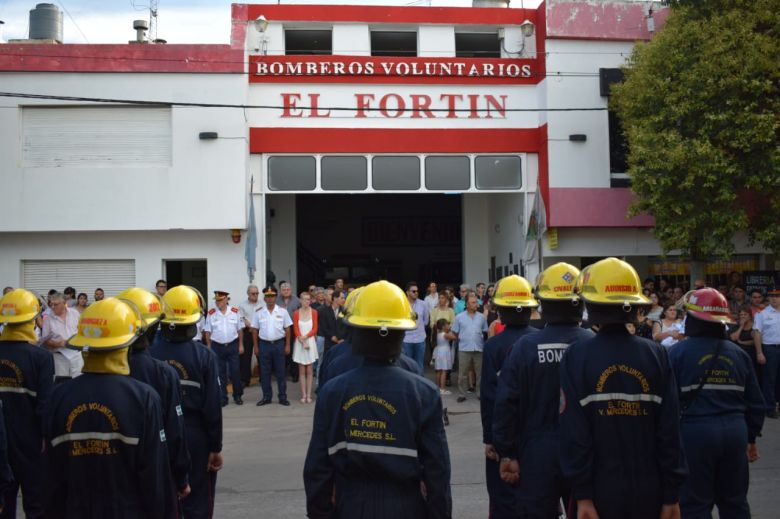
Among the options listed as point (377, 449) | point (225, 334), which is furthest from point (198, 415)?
point (225, 334)

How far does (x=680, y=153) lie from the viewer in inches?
607

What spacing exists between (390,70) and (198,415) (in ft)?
46.4

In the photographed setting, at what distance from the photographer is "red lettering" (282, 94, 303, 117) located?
1862 centimetres

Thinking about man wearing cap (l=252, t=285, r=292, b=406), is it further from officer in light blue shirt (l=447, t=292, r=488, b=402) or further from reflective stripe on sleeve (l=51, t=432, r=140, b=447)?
reflective stripe on sleeve (l=51, t=432, r=140, b=447)

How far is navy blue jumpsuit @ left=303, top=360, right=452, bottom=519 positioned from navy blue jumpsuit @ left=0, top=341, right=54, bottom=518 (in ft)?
9.90

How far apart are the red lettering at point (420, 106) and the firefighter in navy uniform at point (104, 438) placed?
15.2 m

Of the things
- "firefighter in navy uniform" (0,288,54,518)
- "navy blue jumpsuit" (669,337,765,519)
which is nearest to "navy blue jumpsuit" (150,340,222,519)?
"firefighter in navy uniform" (0,288,54,518)

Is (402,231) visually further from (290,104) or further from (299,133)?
(290,104)

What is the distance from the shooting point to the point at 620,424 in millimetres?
4270

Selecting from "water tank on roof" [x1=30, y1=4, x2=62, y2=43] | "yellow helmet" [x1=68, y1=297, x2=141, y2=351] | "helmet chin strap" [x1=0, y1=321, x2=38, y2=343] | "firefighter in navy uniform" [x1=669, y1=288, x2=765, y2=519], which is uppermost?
"water tank on roof" [x1=30, y1=4, x2=62, y2=43]

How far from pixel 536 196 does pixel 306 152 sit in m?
5.39

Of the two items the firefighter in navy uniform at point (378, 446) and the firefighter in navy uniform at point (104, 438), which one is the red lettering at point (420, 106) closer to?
the firefighter in navy uniform at point (104, 438)

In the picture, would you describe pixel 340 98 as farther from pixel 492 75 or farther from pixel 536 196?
pixel 536 196

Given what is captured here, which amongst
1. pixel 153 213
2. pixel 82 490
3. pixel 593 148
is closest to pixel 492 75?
pixel 593 148
